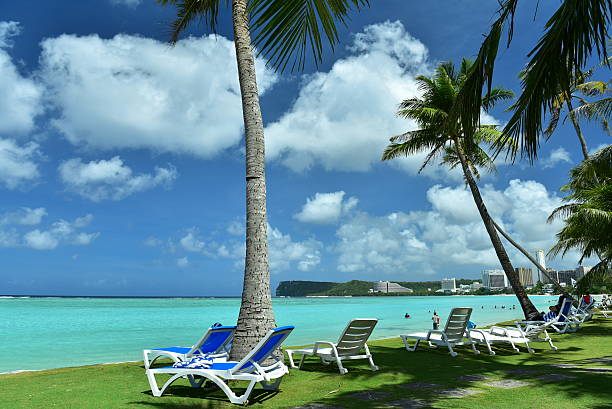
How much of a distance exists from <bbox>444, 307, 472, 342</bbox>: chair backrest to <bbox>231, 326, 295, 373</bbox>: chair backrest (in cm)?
481

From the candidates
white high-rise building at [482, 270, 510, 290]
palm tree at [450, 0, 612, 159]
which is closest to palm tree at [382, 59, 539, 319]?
palm tree at [450, 0, 612, 159]

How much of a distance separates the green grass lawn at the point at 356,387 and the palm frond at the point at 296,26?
3.74m

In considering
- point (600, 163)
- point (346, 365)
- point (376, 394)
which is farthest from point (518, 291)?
point (376, 394)

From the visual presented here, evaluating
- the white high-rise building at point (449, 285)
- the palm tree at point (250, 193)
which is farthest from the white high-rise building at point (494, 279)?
the palm tree at point (250, 193)

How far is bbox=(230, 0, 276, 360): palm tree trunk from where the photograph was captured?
684 centimetres

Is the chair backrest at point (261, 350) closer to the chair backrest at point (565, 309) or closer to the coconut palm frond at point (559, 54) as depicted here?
the coconut palm frond at point (559, 54)

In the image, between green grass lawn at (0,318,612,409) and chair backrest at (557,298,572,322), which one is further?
chair backrest at (557,298,572,322)

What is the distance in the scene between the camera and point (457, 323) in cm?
928

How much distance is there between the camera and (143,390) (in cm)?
586

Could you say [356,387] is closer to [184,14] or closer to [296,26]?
[296,26]

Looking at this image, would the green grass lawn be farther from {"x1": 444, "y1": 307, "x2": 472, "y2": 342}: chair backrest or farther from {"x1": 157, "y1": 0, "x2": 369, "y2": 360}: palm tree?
{"x1": 157, "y1": 0, "x2": 369, "y2": 360}: palm tree

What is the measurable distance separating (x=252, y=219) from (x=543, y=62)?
5.12m

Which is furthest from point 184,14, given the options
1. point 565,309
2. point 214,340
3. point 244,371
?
point 565,309

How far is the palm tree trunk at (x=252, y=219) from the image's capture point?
6844 mm
